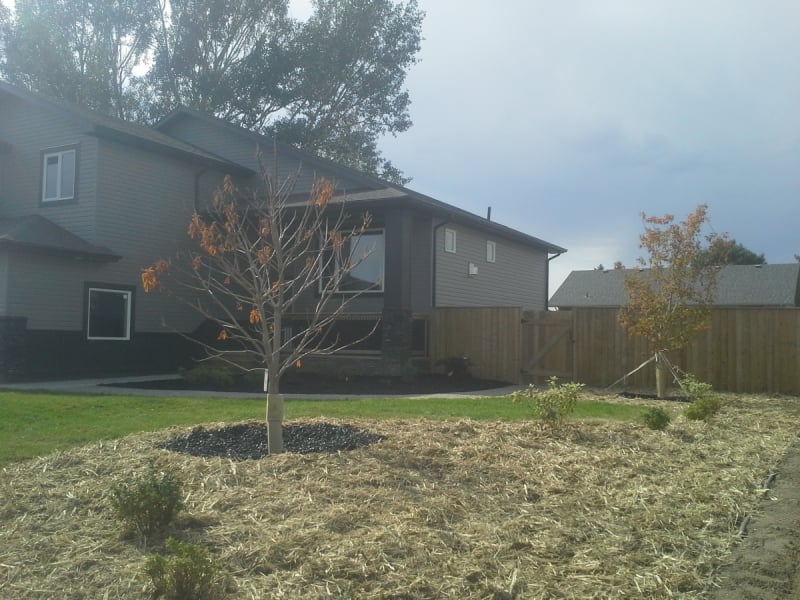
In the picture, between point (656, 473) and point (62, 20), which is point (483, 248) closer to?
point (656, 473)

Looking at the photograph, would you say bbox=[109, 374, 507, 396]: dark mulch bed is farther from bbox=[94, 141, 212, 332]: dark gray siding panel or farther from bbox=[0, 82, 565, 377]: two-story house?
bbox=[94, 141, 212, 332]: dark gray siding panel

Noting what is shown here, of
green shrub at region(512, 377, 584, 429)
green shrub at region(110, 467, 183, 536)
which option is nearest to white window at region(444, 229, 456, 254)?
green shrub at region(512, 377, 584, 429)

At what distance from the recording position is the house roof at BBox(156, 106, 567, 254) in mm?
16984

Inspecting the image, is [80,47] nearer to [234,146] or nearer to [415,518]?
[234,146]

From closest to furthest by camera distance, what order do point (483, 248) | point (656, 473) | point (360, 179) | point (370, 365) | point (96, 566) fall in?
point (96, 566)
point (656, 473)
point (370, 365)
point (360, 179)
point (483, 248)

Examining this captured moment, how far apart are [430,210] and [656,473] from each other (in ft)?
39.2

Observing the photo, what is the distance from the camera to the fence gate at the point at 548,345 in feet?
54.0

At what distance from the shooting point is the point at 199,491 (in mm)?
5613

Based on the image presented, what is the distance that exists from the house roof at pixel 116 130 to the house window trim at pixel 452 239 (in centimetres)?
608

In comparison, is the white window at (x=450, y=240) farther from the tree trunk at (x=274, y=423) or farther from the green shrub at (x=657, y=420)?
the tree trunk at (x=274, y=423)

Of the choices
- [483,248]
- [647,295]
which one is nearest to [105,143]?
[483,248]

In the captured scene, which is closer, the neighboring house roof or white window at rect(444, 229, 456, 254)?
the neighboring house roof

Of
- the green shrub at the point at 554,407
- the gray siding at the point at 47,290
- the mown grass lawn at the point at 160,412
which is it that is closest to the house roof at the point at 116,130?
the gray siding at the point at 47,290

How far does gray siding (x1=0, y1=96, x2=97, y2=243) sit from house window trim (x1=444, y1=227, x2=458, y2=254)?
8517mm
